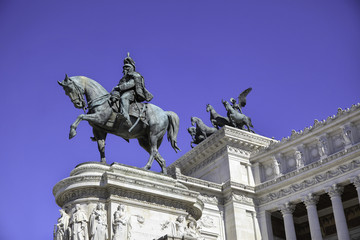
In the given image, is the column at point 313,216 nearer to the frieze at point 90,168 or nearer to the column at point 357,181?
the column at point 357,181

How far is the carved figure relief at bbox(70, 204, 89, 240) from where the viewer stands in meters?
13.4

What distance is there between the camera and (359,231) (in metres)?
35.3

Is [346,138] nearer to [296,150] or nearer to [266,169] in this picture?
[296,150]

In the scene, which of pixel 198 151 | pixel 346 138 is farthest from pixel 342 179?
pixel 198 151

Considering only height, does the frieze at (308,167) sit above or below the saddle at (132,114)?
above

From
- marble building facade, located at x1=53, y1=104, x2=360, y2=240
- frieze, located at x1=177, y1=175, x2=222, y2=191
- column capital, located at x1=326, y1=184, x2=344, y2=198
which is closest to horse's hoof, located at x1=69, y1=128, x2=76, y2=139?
marble building facade, located at x1=53, y1=104, x2=360, y2=240

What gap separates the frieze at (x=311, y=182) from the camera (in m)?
31.4

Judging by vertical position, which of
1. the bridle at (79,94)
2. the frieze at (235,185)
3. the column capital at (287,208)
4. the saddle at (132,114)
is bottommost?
the saddle at (132,114)

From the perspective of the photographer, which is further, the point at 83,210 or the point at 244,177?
the point at 244,177

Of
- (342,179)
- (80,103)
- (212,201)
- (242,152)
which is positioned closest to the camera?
(80,103)

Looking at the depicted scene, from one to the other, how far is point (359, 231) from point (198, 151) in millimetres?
12384

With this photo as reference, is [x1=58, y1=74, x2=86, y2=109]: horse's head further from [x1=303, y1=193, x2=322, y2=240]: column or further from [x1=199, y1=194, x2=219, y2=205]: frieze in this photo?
[x1=303, y1=193, x2=322, y2=240]: column

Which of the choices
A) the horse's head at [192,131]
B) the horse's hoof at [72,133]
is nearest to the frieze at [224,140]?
the horse's head at [192,131]

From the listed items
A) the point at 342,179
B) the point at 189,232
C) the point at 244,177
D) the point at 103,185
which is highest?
the point at 244,177
